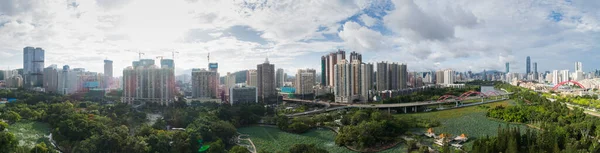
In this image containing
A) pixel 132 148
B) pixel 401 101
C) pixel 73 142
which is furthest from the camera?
pixel 401 101

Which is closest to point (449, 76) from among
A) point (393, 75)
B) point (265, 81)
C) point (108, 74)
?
point (393, 75)

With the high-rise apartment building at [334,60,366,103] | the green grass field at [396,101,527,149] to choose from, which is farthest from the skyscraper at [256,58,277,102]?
the green grass field at [396,101,527,149]

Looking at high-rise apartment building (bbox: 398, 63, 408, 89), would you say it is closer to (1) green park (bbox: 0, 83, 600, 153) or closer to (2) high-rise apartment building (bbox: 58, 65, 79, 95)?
(1) green park (bbox: 0, 83, 600, 153)

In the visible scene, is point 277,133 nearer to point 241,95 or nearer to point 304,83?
point 241,95

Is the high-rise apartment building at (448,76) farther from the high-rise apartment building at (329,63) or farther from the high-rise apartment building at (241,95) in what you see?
the high-rise apartment building at (241,95)

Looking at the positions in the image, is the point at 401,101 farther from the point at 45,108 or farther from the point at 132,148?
the point at 45,108

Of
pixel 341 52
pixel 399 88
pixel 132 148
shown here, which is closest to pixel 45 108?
pixel 132 148

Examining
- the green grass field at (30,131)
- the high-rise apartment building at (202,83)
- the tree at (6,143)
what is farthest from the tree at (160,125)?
the high-rise apartment building at (202,83)

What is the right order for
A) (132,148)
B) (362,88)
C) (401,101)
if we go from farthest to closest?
(362,88) → (401,101) → (132,148)
